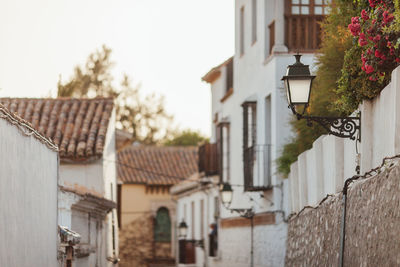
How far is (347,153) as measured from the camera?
1393 centimetres

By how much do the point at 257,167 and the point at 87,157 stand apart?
4.95 metres

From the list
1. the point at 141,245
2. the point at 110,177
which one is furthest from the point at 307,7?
the point at 141,245

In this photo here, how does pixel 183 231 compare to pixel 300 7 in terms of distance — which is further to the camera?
pixel 183 231

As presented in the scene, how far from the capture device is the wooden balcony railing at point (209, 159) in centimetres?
3369

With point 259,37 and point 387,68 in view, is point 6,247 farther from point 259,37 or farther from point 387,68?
point 259,37

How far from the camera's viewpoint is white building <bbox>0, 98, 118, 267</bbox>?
22.4 metres

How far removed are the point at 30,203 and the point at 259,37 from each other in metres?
13.5

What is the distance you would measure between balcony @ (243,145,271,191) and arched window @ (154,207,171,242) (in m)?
27.9

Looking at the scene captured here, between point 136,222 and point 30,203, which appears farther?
point 136,222

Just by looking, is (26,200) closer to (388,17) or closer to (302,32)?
(388,17)

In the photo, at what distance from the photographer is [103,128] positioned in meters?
27.9

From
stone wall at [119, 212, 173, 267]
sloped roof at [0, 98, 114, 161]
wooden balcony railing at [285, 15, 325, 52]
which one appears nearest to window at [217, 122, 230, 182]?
sloped roof at [0, 98, 114, 161]

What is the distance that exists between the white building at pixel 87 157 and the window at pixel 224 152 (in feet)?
11.4

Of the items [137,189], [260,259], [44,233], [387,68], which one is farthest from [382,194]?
[137,189]
